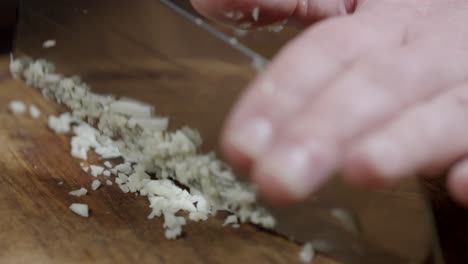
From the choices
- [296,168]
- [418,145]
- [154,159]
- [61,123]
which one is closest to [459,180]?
[418,145]

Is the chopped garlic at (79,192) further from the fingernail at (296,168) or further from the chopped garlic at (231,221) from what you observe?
the fingernail at (296,168)

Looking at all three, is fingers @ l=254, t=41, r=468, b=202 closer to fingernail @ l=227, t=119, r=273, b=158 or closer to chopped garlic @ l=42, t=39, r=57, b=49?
fingernail @ l=227, t=119, r=273, b=158

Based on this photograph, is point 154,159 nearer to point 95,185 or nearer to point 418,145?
point 95,185

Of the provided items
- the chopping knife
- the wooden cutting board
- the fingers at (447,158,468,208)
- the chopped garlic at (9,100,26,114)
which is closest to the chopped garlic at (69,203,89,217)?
the wooden cutting board

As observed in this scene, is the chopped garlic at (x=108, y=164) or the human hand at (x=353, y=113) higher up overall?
the human hand at (x=353, y=113)

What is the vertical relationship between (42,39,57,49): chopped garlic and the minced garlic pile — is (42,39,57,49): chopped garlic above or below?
above

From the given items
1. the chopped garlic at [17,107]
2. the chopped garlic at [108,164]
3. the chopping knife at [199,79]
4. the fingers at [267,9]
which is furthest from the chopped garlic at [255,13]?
the chopped garlic at [17,107]

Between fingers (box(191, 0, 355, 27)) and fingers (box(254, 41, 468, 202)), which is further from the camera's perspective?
fingers (box(191, 0, 355, 27))
